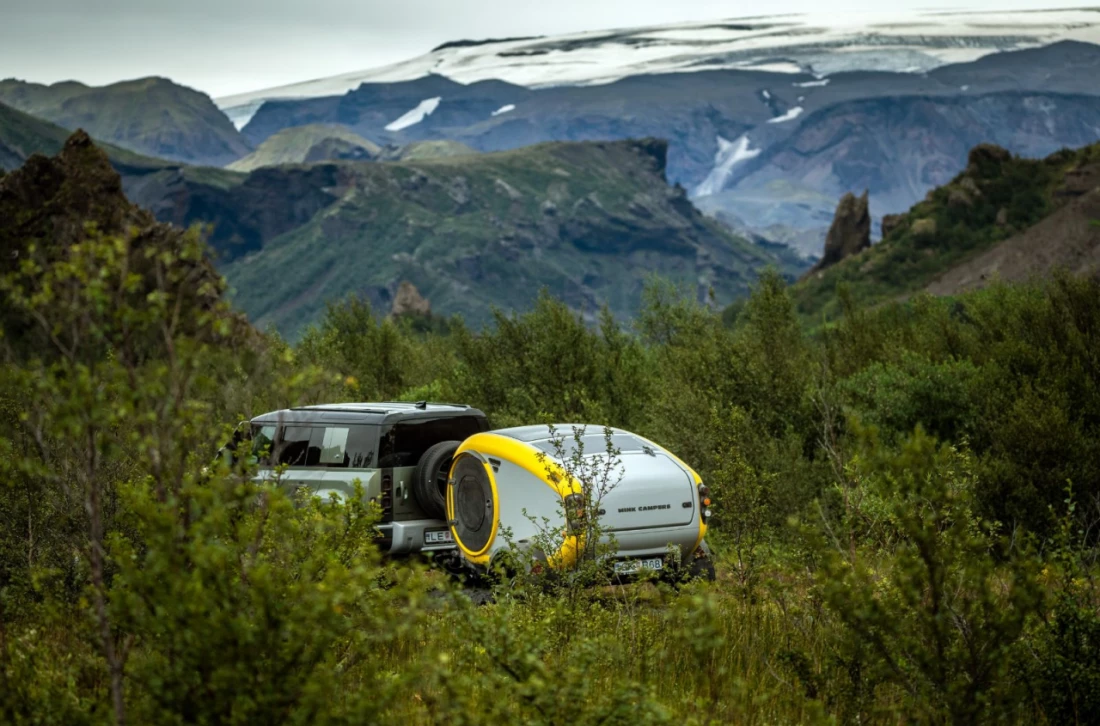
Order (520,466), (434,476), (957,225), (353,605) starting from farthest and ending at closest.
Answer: (957,225) → (434,476) → (520,466) → (353,605)

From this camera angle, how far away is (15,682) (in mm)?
5496

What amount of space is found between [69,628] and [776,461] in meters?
15.5

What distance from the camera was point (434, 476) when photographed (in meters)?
12.2

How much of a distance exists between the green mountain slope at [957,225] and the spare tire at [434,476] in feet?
311

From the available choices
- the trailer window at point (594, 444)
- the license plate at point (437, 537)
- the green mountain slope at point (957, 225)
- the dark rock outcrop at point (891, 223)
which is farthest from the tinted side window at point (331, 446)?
the dark rock outcrop at point (891, 223)

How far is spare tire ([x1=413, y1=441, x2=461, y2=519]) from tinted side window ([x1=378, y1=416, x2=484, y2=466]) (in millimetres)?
241

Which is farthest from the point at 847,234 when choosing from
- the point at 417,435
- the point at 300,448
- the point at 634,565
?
the point at 634,565

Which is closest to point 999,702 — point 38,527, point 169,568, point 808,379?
point 169,568

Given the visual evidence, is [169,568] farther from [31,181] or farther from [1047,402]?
[31,181]

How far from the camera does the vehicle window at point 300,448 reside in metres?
12.8

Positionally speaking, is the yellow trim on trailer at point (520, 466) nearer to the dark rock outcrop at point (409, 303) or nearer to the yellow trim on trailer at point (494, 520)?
the yellow trim on trailer at point (494, 520)

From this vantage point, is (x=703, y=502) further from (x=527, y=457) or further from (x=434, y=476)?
(x=434, y=476)

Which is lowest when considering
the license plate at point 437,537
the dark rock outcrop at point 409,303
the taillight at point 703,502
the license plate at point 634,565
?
the dark rock outcrop at point 409,303

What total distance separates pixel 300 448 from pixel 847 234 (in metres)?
133
